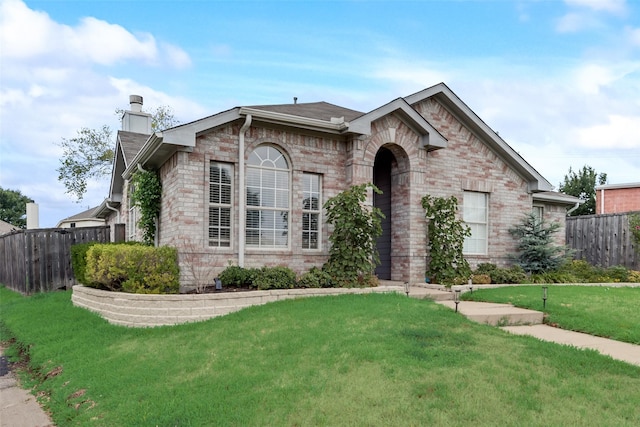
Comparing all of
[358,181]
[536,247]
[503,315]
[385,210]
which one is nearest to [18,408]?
[503,315]

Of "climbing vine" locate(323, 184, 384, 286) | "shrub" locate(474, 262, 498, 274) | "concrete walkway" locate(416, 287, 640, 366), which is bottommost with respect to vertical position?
"concrete walkway" locate(416, 287, 640, 366)

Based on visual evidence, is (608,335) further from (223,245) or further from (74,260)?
(74,260)

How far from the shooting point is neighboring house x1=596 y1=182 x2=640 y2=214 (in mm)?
23141

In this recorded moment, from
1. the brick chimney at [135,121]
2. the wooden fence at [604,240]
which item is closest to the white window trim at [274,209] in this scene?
the brick chimney at [135,121]

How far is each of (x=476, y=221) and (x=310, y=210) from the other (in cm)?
515

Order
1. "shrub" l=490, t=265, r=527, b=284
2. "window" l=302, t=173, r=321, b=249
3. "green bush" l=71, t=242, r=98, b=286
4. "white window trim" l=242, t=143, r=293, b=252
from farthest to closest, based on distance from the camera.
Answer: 1. "shrub" l=490, t=265, r=527, b=284
2. "green bush" l=71, t=242, r=98, b=286
3. "window" l=302, t=173, r=321, b=249
4. "white window trim" l=242, t=143, r=293, b=252

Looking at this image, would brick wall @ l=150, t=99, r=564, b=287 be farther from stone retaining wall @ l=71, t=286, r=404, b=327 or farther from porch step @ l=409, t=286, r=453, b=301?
porch step @ l=409, t=286, r=453, b=301

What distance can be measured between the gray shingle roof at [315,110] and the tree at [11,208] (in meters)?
53.6

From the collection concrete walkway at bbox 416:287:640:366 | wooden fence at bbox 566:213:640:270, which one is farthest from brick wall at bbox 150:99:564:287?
wooden fence at bbox 566:213:640:270

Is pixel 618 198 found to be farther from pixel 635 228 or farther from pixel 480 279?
pixel 480 279

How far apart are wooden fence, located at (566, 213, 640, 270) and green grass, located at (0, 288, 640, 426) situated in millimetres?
11509

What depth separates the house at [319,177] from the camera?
956 centimetres

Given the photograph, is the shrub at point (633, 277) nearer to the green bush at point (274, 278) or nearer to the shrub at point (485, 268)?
the shrub at point (485, 268)

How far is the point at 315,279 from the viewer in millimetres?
9523
